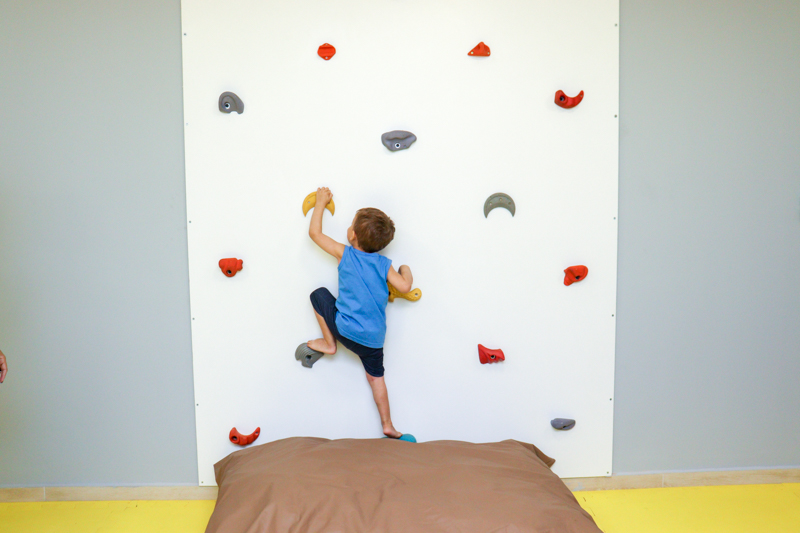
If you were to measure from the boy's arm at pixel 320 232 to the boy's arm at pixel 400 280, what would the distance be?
0.20 meters

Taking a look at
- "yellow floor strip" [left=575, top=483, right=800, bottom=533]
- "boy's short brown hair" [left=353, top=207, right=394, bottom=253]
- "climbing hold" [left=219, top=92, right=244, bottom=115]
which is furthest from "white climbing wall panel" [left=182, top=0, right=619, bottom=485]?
"yellow floor strip" [left=575, top=483, right=800, bottom=533]

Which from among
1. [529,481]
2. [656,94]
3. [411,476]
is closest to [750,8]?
[656,94]

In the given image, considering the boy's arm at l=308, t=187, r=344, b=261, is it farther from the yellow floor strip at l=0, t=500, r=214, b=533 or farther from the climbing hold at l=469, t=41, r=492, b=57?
the yellow floor strip at l=0, t=500, r=214, b=533

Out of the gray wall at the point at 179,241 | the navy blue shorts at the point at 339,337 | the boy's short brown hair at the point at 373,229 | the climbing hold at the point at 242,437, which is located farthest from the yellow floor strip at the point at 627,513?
the boy's short brown hair at the point at 373,229

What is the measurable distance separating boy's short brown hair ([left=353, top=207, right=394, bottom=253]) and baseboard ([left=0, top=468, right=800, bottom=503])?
47.3 inches

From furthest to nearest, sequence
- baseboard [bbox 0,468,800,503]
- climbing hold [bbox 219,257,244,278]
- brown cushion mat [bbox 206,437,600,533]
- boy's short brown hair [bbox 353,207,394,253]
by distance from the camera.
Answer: baseboard [bbox 0,468,800,503] → climbing hold [bbox 219,257,244,278] → boy's short brown hair [bbox 353,207,394,253] → brown cushion mat [bbox 206,437,600,533]

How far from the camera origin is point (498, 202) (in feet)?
6.04

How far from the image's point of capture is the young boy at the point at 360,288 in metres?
1.72

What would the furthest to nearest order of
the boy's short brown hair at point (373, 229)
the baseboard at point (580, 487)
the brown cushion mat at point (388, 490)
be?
the baseboard at point (580, 487)
the boy's short brown hair at point (373, 229)
the brown cushion mat at point (388, 490)

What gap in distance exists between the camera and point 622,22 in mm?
1846

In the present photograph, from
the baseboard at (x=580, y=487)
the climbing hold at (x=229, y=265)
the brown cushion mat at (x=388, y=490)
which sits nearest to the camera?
the brown cushion mat at (x=388, y=490)

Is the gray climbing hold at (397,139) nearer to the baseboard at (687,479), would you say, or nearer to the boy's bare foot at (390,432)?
the boy's bare foot at (390,432)

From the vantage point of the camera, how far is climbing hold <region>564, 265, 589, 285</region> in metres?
1.86

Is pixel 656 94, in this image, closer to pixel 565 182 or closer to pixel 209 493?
pixel 565 182
